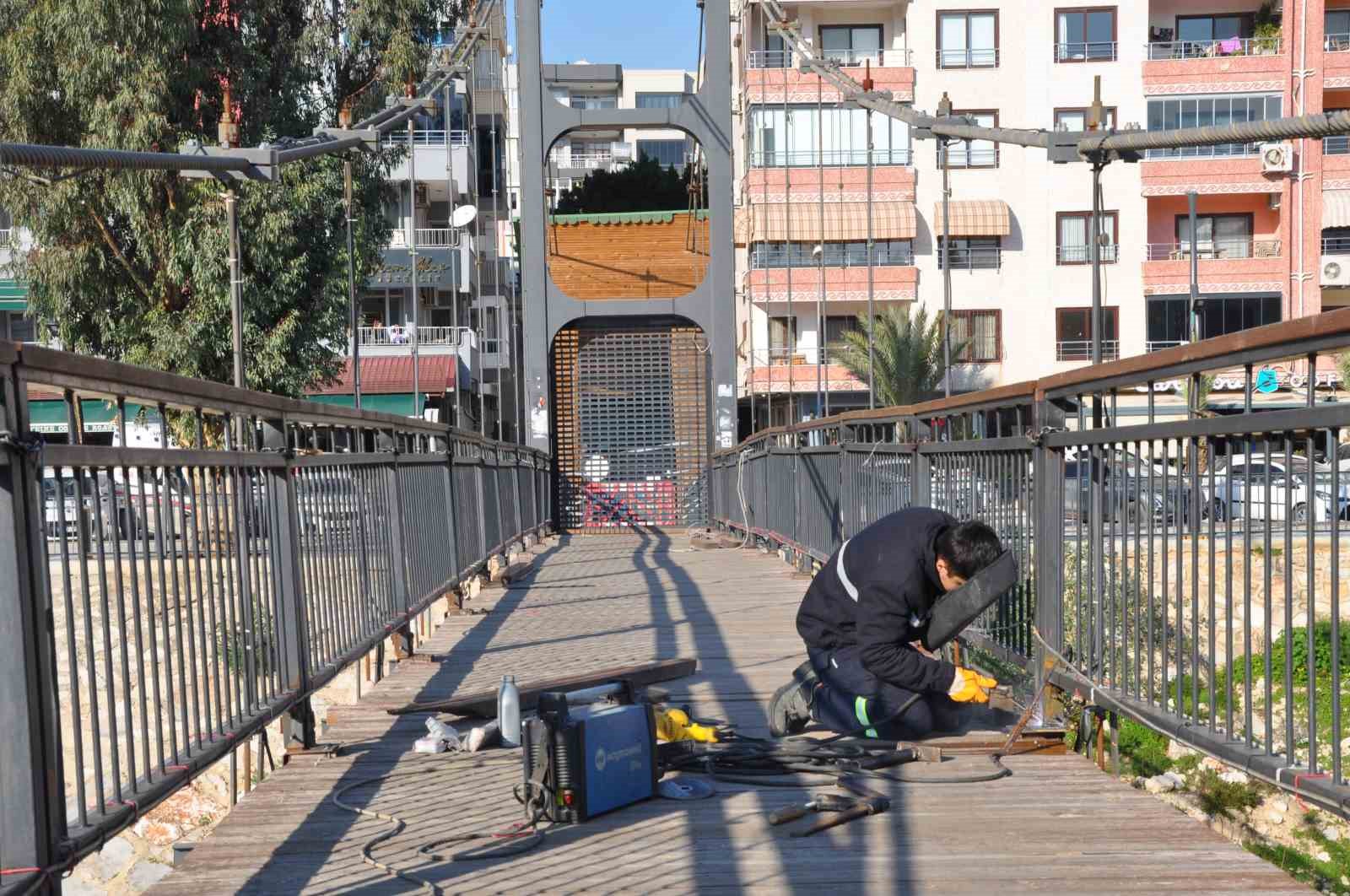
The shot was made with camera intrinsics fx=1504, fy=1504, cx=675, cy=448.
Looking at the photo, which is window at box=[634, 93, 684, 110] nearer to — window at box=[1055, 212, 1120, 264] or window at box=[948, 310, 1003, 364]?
window at box=[1055, 212, 1120, 264]

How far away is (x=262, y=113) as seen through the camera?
980 inches

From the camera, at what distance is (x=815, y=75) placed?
41125 mm

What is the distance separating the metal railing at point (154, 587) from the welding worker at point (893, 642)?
5.76 feet

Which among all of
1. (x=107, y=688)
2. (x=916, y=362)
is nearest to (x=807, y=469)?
(x=107, y=688)

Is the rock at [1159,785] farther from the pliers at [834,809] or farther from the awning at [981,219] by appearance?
→ the awning at [981,219]

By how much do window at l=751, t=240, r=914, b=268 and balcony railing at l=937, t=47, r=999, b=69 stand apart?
5024 mm

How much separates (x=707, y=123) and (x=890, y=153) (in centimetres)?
1737

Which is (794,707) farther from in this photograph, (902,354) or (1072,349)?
(1072,349)

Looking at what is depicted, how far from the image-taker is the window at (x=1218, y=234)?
139ft

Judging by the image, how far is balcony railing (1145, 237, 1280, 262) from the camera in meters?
42.0

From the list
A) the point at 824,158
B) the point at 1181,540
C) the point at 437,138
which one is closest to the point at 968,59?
the point at 824,158

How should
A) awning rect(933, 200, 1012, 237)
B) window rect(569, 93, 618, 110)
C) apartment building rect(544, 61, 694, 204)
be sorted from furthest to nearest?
window rect(569, 93, 618, 110)
apartment building rect(544, 61, 694, 204)
awning rect(933, 200, 1012, 237)

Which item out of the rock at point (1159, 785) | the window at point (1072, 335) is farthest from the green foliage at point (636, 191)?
the rock at point (1159, 785)

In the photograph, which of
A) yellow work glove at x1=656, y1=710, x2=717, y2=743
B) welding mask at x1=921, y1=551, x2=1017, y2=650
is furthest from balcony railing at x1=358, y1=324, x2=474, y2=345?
welding mask at x1=921, y1=551, x2=1017, y2=650
